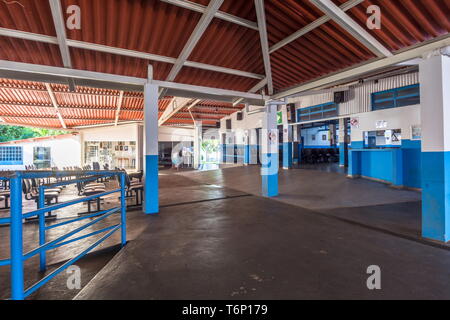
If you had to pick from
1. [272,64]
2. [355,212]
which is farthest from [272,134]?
[355,212]

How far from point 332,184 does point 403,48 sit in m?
5.59

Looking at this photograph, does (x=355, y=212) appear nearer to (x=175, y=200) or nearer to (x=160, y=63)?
(x=175, y=200)

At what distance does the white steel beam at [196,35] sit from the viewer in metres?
3.61

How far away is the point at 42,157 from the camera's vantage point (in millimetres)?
15188

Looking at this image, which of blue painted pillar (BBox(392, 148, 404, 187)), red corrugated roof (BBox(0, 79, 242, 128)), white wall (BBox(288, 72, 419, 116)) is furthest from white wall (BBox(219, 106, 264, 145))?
blue painted pillar (BBox(392, 148, 404, 187))

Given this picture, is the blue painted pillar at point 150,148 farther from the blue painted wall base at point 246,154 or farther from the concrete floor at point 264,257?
the blue painted wall base at point 246,154

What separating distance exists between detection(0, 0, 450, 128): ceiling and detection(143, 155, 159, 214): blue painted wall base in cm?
197

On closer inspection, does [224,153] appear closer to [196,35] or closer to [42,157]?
[42,157]

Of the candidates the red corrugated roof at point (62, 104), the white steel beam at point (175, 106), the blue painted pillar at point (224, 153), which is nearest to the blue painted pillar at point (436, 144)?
the white steel beam at point (175, 106)

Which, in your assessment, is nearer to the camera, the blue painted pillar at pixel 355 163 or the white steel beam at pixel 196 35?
the white steel beam at pixel 196 35

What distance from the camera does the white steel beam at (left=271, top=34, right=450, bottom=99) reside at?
3.28m

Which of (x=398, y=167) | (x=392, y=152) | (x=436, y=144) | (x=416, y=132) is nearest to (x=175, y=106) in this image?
(x=392, y=152)

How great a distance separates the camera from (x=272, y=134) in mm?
6836

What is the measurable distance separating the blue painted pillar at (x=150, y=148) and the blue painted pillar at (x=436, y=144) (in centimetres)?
502
